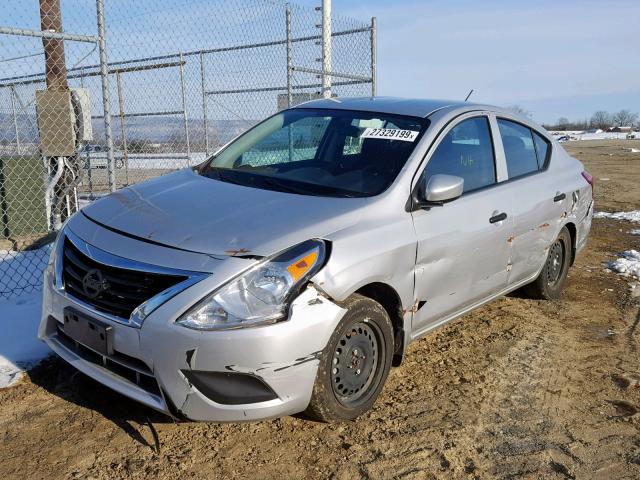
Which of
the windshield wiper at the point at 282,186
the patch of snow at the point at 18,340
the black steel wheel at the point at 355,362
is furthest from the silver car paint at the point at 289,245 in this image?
the patch of snow at the point at 18,340

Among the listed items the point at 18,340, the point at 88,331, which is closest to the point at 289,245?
the point at 88,331

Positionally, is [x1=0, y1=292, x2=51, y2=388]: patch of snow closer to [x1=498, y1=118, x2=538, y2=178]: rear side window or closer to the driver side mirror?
the driver side mirror

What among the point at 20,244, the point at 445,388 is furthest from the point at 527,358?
the point at 20,244

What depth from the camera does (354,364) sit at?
10.2 ft

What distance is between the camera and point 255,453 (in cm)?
289

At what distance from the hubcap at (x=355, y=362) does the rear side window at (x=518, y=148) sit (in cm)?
199

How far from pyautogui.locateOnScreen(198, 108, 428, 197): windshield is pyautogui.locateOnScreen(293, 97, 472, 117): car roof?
0.07 m

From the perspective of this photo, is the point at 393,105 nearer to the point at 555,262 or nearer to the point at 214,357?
the point at 555,262

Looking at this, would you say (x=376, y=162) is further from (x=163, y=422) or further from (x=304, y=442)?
(x=163, y=422)

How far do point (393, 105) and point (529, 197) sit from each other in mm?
1283

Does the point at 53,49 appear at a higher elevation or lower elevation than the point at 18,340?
higher

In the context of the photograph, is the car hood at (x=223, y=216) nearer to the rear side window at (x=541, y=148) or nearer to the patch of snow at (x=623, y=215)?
the rear side window at (x=541, y=148)

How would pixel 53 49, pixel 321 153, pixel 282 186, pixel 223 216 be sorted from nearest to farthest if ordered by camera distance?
pixel 223 216, pixel 282 186, pixel 321 153, pixel 53 49

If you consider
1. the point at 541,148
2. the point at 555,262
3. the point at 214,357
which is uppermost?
the point at 541,148
